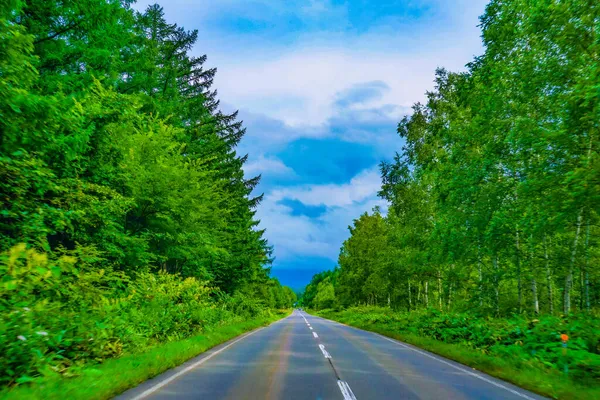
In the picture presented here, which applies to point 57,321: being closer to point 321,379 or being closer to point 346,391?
point 321,379

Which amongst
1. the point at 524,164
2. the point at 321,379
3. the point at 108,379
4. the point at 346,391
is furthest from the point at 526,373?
the point at 524,164

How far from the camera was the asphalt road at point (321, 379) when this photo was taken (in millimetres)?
6023

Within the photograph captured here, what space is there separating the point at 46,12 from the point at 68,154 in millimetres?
4801

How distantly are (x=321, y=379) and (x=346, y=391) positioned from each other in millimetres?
1067

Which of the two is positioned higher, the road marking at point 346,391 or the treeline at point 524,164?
the treeline at point 524,164

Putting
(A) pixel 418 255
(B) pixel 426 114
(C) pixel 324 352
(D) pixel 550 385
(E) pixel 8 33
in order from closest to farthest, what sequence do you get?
(E) pixel 8 33
(D) pixel 550 385
(C) pixel 324 352
(A) pixel 418 255
(B) pixel 426 114

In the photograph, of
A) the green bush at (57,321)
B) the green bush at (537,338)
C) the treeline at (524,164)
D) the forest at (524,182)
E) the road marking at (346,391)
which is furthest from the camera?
the treeline at (524,164)

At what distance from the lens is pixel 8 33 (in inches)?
250

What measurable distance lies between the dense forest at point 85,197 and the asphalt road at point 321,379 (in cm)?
177

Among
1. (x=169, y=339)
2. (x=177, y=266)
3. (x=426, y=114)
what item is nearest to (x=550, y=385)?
(x=169, y=339)

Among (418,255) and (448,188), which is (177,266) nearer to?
(418,255)

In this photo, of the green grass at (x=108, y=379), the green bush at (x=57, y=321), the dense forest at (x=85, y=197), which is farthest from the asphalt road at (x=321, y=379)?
the dense forest at (x=85, y=197)

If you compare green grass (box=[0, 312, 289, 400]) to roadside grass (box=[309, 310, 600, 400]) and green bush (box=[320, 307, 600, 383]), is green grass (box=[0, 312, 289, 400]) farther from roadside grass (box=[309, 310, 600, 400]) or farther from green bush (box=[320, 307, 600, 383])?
green bush (box=[320, 307, 600, 383])

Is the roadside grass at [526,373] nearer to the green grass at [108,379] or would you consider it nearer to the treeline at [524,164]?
the treeline at [524,164]
